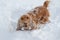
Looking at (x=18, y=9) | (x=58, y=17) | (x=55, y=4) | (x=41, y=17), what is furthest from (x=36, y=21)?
(x=55, y=4)

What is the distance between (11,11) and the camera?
190 centimetres

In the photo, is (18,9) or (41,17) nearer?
(41,17)

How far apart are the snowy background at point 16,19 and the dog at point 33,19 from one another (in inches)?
1.7

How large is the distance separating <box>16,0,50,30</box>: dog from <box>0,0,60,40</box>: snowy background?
0.04 meters

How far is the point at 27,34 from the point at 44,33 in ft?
0.43

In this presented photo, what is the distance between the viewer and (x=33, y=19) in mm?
1519

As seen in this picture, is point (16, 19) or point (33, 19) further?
point (16, 19)

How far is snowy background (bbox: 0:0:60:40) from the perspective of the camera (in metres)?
1.48

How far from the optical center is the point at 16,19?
66.3 inches

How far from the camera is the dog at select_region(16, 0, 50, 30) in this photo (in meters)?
1.44

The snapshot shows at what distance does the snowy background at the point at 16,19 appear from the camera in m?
1.48

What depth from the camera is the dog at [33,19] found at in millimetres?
1441

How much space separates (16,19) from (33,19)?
0.71 ft

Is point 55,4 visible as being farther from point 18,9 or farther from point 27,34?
point 27,34
